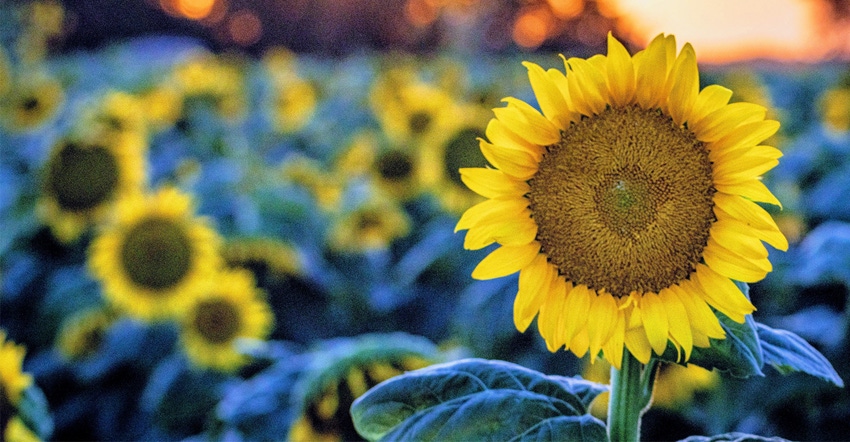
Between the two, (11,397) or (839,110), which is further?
(839,110)

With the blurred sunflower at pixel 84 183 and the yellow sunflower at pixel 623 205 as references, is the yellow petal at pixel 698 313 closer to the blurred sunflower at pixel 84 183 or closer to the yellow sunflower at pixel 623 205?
the yellow sunflower at pixel 623 205

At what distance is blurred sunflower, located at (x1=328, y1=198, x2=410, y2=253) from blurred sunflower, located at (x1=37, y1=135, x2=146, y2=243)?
54cm

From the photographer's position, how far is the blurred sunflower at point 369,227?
2383mm

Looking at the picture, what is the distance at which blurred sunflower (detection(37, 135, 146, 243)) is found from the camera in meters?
2.11

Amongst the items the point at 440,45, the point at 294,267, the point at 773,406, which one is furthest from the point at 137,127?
the point at 440,45

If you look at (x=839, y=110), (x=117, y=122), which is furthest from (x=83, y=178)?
(x=839, y=110)

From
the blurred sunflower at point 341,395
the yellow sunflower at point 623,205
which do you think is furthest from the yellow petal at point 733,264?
the blurred sunflower at point 341,395

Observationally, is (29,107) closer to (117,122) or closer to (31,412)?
(117,122)

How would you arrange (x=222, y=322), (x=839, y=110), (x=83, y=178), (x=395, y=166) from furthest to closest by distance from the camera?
(x=839, y=110)
(x=395, y=166)
(x=83, y=178)
(x=222, y=322)

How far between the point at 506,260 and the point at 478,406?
106 mm

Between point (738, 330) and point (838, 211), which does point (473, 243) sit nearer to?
point (738, 330)

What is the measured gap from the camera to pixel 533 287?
0.57m

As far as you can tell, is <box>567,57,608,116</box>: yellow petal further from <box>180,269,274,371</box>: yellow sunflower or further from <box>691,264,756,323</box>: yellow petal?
<box>180,269,274,371</box>: yellow sunflower

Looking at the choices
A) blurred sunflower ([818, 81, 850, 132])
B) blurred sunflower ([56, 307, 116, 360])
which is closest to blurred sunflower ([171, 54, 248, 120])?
blurred sunflower ([56, 307, 116, 360])
